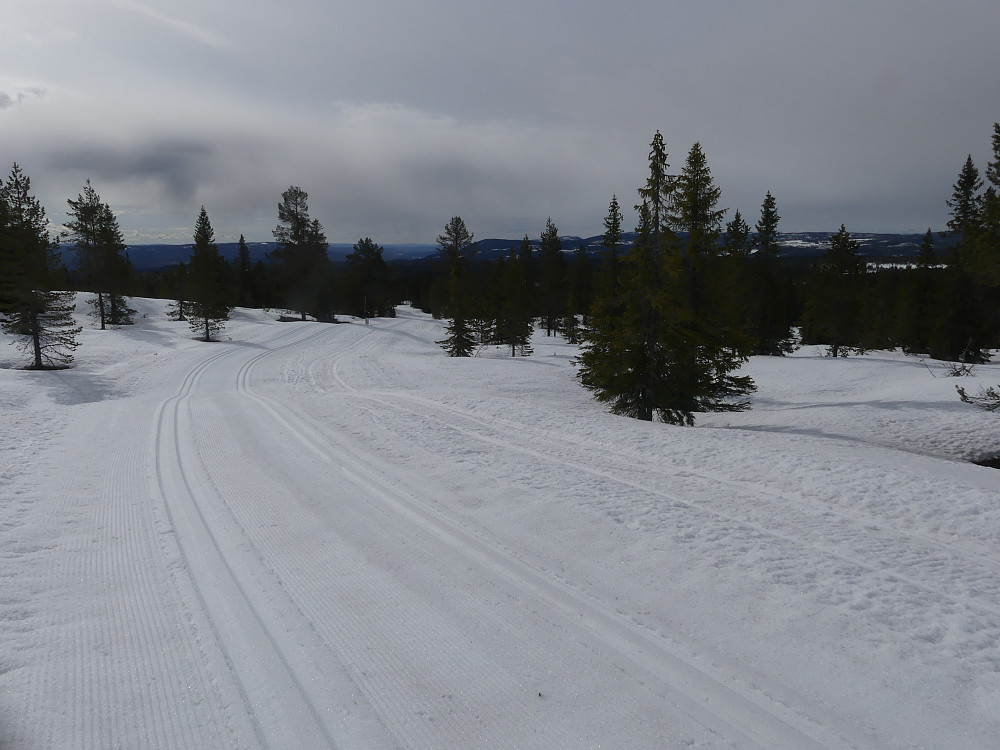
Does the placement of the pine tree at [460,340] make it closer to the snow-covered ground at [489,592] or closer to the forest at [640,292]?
the forest at [640,292]

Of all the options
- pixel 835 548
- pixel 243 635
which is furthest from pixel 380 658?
pixel 835 548

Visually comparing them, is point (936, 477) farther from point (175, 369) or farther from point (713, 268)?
point (175, 369)

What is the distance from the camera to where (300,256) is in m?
54.7

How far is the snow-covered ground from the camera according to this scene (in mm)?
3359

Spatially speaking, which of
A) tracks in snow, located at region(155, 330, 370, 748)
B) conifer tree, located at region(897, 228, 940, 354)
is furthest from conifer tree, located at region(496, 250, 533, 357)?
conifer tree, located at region(897, 228, 940, 354)

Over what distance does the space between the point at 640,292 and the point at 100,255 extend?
46379mm

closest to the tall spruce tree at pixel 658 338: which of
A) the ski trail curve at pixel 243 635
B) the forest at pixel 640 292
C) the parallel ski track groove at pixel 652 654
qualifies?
the forest at pixel 640 292

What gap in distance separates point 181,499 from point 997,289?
124 feet

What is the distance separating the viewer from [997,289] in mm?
27500

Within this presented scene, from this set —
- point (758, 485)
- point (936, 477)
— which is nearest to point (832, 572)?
point (758, 485)

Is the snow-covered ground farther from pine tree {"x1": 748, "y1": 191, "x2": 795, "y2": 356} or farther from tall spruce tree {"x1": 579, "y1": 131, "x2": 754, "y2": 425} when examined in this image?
pine tree {"x1": 748, "y1": 191, "x2": 795, "y2": 356}

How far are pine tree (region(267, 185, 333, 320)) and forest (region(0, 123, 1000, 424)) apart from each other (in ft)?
0.50

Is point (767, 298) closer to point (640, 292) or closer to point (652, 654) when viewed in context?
point (640, 292)

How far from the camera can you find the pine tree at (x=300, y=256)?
54.7m
